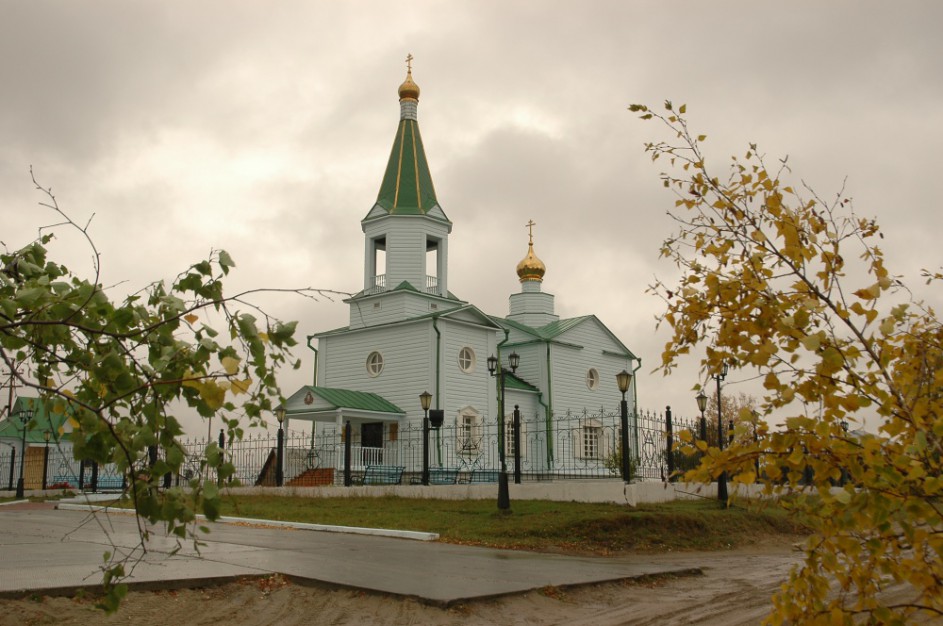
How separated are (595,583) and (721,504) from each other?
10.6 m

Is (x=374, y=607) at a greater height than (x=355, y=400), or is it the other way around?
(x=355, y=400)

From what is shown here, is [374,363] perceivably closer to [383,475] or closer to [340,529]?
[383,475]

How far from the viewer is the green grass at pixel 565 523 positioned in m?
12.3

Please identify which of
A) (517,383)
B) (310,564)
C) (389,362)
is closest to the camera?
(310,564)

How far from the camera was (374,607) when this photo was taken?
605 centimetres

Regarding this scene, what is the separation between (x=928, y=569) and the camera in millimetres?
3021

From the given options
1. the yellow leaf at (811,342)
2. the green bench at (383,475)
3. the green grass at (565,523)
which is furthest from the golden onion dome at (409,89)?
the yellow leaf at (811,342)

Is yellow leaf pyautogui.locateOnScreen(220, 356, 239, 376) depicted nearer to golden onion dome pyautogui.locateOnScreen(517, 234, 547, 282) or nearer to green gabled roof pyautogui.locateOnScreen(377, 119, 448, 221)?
green gabled roof pyautogui.locateOnScreen(377, 119, 448, 221)

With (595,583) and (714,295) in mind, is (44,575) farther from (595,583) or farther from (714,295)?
(714,295)

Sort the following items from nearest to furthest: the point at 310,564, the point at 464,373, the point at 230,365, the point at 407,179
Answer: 1. the point at 230,365
2. the point at 310,564
3. the point at 464,373
4. the point at 407,179

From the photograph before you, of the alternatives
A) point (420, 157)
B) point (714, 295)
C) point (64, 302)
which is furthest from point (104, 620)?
point (420, 157)

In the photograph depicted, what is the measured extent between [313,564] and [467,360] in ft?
65.7

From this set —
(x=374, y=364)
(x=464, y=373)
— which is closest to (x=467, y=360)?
(x=464, y=373)

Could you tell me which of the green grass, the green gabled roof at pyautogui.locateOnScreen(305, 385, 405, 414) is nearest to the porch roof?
the green gabled roof at pyautogui.locateOnScreen(305, 385, 405, 414)
